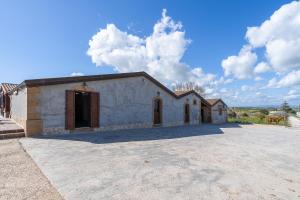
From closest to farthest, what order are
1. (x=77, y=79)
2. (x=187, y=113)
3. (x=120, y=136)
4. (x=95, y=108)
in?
(x=120, y=136) → (x=77, y=79) → (x=95, y=108) → (x=187, y=113)

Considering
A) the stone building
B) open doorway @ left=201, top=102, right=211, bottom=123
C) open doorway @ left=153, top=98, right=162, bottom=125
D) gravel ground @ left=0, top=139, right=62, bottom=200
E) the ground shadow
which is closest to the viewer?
gravel ground @ left=0, top=139, right=62, bottom=200

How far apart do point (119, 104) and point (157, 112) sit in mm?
4226

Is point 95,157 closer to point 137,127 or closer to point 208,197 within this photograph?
point 208,197

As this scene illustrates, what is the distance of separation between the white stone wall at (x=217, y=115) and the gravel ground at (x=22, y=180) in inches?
792

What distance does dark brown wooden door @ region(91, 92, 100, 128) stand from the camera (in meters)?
12.9

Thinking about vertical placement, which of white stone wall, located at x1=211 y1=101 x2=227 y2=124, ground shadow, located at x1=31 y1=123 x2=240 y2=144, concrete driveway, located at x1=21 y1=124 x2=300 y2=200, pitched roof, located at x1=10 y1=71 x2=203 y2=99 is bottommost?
concrete driveway, located at x1=21 y1=124 x2=300 y2=200

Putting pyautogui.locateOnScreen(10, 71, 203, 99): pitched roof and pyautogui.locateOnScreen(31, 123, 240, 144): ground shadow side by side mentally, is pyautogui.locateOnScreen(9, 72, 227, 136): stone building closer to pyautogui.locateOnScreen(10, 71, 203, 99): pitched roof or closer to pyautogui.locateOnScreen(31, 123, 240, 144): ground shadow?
pyautogui.locateOnScreen(10, 71, 203, 99): pitched roof

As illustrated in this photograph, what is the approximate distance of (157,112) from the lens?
17484 mm

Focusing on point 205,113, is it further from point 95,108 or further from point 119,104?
point 95,108

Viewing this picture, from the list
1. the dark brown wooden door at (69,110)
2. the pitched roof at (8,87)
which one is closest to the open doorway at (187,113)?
the dark brown wooden door at (69,110)

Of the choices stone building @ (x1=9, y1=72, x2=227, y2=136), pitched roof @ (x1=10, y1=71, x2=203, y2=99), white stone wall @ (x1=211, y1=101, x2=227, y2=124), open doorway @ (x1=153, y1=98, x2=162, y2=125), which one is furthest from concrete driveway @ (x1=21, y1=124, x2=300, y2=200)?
white stone wall @ (x1=211, y1=101, x2=227, y2=124)

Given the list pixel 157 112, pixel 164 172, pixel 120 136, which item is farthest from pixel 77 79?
pixel 164 172

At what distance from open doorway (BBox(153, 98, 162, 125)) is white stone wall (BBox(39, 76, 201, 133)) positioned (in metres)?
0.38

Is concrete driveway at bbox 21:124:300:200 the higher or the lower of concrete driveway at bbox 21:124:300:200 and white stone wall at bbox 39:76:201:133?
the lower
